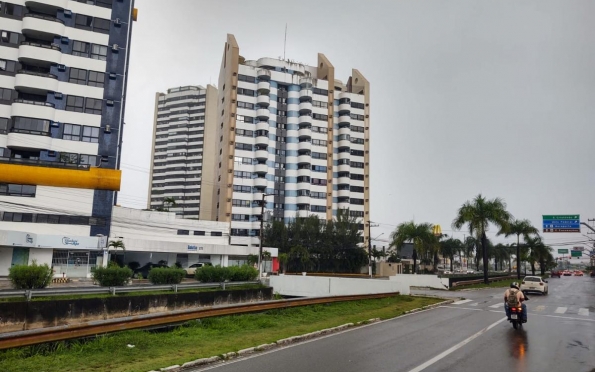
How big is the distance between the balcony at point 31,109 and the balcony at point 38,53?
515cm

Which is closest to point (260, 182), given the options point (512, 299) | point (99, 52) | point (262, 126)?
point (262, 126)

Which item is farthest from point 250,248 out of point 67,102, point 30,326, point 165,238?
point 30,326

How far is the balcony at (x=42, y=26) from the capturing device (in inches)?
2003

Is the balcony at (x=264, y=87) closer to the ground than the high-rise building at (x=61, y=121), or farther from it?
farther from it

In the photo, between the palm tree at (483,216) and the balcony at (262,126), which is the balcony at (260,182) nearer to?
the balcony at (262,126)

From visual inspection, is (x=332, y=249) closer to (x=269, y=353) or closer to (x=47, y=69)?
(x=47, y=69)

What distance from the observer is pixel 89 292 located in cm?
2100

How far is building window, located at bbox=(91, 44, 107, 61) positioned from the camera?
53531mm

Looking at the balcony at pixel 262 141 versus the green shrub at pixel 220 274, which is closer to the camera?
the green shrub at pixel 220 274

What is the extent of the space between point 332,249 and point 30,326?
6419cm

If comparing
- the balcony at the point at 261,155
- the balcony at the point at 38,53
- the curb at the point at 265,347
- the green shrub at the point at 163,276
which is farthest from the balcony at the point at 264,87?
the curb at the point at 265,347

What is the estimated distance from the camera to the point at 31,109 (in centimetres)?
4897

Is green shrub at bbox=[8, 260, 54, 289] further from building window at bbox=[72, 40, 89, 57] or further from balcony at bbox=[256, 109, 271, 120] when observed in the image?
balcony at bbox=[256, 109, 271, 120]

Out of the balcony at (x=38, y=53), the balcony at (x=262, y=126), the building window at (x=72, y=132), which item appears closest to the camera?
the balcony at (x=38, y=53)
